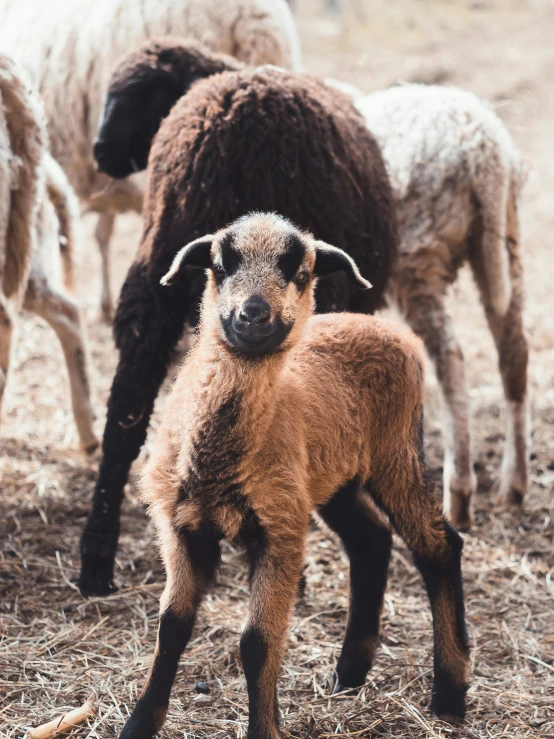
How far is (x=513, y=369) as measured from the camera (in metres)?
5.26

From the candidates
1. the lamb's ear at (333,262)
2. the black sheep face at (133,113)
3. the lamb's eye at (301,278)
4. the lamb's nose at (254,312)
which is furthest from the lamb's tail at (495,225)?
the lamb's nose at (254,312)

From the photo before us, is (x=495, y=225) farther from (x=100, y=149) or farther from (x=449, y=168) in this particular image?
(x=100, y=149)

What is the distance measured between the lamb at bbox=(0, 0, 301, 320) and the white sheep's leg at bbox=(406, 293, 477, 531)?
7.21 feet

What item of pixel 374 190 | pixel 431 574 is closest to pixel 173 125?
pixel 374 190

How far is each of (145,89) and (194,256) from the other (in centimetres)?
188

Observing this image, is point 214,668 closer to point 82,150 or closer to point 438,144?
point 438,144

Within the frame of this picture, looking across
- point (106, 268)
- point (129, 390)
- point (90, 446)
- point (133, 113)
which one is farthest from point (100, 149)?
point (106, 268)

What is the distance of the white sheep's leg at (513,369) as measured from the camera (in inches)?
206

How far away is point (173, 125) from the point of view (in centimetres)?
398

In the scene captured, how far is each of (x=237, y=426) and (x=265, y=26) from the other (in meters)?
4.22

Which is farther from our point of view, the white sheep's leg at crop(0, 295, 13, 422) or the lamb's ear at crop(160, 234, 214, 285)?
the white sheep's leg at crop(0, 295, 13, 422)

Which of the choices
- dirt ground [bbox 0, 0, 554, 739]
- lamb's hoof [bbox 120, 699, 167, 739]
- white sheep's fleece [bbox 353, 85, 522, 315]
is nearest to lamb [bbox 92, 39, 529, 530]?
white sheep's fleece [bbox 353, 85, 522, 315]

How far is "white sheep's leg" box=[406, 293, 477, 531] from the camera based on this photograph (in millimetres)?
4984

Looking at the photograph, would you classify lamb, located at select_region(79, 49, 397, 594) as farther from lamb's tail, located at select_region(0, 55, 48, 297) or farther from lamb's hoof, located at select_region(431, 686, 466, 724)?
lamb's hoof, located at select_region(431, 686, 466, 724)
